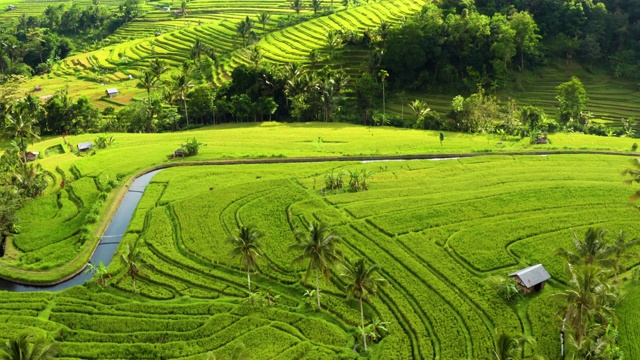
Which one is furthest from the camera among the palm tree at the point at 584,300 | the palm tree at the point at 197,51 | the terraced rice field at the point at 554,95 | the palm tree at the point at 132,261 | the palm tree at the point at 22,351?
the palm tree at the point at 197,51

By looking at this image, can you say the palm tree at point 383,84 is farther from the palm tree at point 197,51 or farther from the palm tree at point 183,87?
the palm tree at point 197,51

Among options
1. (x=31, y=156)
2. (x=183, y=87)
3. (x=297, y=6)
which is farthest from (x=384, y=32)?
(x=31, y=156)

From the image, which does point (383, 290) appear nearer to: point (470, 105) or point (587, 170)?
point (587, 170)

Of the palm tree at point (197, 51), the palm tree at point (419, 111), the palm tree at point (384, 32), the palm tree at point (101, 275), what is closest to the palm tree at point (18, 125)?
the palm tree at point (101, 275)

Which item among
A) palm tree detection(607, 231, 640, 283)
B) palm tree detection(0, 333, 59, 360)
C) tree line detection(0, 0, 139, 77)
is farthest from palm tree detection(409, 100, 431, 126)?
tree line detection(0, 0, 139, 77)

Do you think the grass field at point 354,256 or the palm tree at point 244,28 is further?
the palm tree at point 244,28

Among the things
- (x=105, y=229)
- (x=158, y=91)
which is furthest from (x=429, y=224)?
(x=158, y=91)
